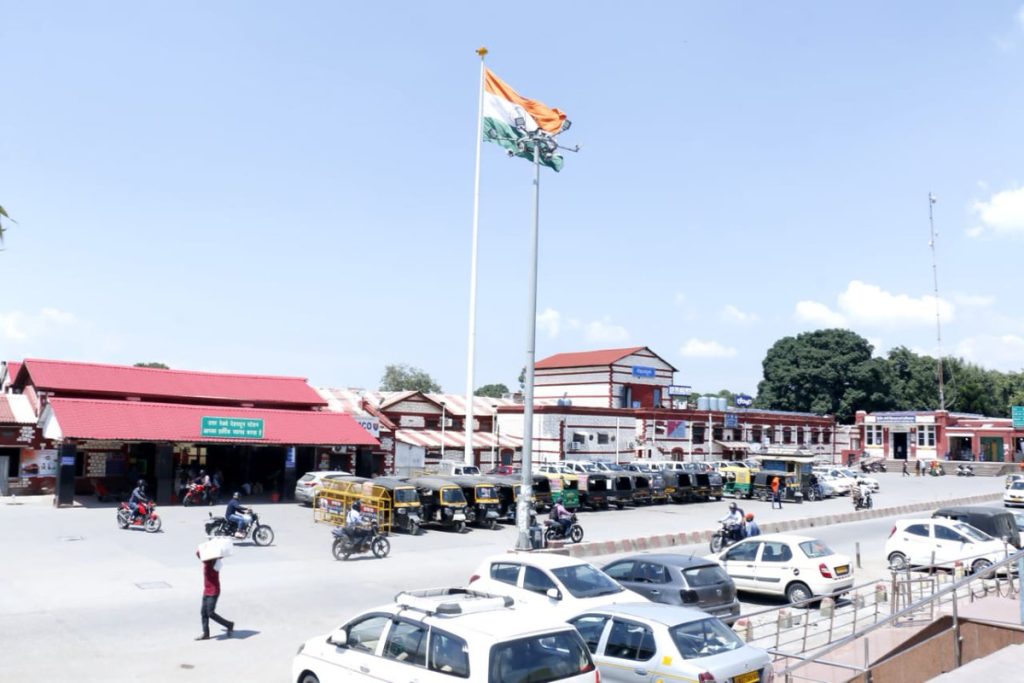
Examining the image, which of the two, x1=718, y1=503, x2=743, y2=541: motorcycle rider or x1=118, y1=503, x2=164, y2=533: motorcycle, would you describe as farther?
x1=118, y1=503, x2=164, y2=533: motorcycle

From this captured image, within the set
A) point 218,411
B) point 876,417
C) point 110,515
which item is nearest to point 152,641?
point 110,515

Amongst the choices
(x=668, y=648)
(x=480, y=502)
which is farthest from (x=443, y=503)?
(x=668, y=648)

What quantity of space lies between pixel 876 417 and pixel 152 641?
3460 inches

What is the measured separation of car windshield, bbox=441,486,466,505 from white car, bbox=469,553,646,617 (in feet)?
49.1

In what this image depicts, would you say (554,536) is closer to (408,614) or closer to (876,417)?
(408,614)

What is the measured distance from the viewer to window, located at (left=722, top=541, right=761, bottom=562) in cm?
1980

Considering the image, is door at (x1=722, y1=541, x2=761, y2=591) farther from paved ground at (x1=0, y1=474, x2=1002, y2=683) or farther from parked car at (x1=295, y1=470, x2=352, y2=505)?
parked car at (x1=295, y1=470, x2=352, y2=505)

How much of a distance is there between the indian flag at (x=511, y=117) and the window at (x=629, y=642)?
2321cm

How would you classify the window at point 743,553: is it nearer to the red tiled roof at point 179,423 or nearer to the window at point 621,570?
the window at point 621,570

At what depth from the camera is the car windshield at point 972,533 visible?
22816 millimetres

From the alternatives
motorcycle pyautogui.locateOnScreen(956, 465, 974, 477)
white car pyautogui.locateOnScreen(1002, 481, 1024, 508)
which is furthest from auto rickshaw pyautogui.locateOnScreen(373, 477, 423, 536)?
motorcycle pyautogui.locateOnScreen(956, 465, 974, 477)

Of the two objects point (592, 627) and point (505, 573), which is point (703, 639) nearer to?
point (592, 627)

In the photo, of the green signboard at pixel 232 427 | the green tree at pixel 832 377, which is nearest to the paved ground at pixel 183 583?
the green signboard at pixel 232 427

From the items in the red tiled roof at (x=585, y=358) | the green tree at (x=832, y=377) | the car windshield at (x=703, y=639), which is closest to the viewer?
the car windshield at (x=703, y=639)
